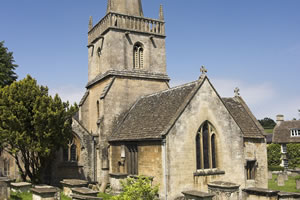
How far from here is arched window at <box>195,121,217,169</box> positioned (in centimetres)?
2056

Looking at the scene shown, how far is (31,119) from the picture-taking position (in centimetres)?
2136

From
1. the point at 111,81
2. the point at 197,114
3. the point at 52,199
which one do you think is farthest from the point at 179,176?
the point at 111,81

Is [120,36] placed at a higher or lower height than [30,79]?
higher

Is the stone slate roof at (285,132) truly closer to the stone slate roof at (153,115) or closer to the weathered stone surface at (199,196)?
the stone slate roof at (153,115)

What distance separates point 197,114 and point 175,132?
7.12 feet

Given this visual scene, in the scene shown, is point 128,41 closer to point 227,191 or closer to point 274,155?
point 227,191

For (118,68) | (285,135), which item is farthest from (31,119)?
(285,135)

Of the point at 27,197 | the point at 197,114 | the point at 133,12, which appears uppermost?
the point at 133,12

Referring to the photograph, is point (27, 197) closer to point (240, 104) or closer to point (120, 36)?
point (120, 36)

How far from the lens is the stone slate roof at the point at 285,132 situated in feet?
172

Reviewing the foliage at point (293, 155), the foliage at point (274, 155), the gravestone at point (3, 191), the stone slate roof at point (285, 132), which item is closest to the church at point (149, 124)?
the gravestone at point (3, 191)

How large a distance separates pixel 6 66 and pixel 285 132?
1778 inches

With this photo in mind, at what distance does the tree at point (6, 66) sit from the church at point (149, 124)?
9.67 m

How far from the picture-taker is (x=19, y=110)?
20.8m
